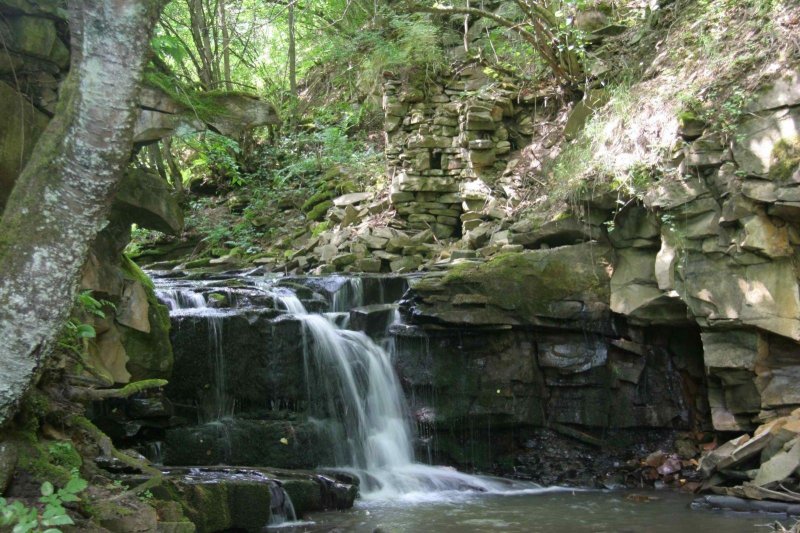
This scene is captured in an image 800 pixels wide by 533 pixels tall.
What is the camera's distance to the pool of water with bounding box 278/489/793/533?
278 inches

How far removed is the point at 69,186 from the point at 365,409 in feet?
20.7

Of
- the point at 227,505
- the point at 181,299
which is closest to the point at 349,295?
the point at 181,299

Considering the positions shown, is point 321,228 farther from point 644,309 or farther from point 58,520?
point 58,520

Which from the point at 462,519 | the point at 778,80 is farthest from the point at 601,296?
the point at 462,519

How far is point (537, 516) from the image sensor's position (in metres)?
7.64

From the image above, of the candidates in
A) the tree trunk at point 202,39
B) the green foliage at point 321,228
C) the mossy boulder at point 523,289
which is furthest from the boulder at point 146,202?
the tree trunk at point 202,39

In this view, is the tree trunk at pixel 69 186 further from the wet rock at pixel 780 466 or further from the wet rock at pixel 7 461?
the wet rock at pixel 780 466

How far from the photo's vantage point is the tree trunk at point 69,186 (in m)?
3.71

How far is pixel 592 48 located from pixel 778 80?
4349mm

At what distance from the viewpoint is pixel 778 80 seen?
8453 mm

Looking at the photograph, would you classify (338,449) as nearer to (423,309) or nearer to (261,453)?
(261,453)

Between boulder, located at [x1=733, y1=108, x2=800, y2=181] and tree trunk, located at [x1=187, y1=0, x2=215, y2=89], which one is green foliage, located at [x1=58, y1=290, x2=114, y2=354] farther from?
tree trunk, located at [x1=187, y1=0, x2=215, y2=89]

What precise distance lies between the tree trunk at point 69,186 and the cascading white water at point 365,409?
562 centimetres

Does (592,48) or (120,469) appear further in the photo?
(592,48)
